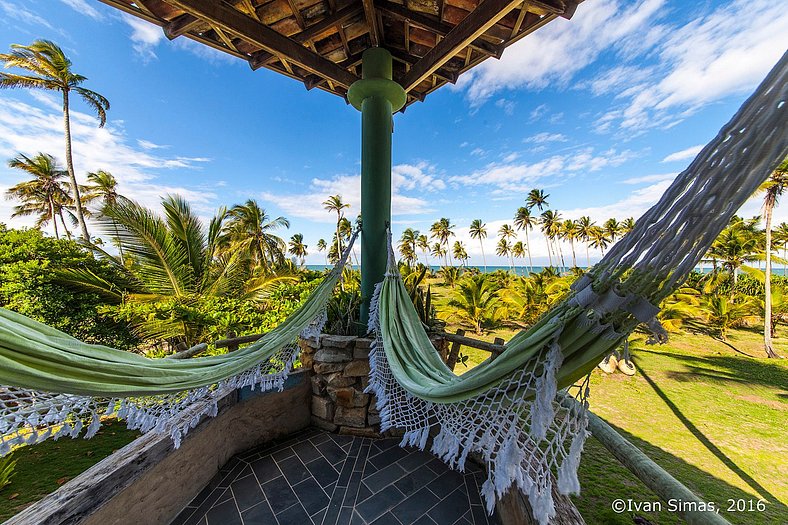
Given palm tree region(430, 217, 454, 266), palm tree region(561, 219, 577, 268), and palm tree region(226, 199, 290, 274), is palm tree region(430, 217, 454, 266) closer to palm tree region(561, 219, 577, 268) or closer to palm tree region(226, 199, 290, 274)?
palm tree region(561, 219, 577, 268)

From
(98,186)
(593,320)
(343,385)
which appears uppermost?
(98,186)

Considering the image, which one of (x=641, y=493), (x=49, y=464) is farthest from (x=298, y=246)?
(x=641, y=493)

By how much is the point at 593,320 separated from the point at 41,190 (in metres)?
19.6

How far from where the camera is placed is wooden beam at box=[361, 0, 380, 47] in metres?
1.88

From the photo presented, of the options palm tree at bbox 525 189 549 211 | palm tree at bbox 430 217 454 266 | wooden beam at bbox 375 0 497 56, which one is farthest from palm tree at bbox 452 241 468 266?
wooden beam at bbox 375 0 497 56

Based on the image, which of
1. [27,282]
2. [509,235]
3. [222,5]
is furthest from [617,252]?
[509,235]

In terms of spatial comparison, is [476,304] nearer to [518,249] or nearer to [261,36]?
[261,36]

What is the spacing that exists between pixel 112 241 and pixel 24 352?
3.73 meters

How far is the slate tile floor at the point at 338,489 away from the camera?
1514 millimetres

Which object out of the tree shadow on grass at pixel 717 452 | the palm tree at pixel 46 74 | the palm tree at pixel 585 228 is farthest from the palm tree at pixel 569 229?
the palm tree at pixel 46 74

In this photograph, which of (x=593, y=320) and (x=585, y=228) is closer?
(x=593, y=320)

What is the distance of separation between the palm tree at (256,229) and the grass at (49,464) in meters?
8.01

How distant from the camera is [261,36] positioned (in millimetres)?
1768

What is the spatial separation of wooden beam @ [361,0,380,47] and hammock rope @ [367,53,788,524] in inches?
86.1
